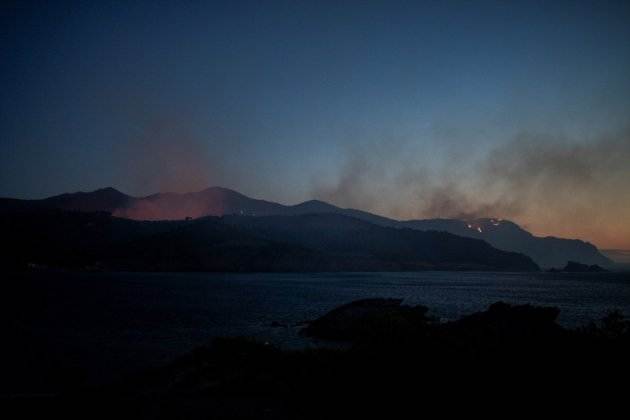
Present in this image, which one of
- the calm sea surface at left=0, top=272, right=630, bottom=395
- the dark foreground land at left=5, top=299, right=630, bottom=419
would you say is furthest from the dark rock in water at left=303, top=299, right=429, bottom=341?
the dark foreground land at left=5, top=299, right=630, bottom=419

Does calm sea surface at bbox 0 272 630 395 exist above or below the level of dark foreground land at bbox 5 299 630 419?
below

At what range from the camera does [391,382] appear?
10586 millimetres

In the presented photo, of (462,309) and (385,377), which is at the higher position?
(385,377)

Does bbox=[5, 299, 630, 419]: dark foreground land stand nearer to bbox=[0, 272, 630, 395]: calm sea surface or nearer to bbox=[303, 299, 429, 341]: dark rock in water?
bbox=[0, 272, 630, 395]: calm sea surface

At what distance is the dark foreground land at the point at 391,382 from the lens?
908 centimetres

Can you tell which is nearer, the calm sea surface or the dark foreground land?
the dark foreground land

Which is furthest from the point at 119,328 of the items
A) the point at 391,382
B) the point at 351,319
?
the point at 391,382

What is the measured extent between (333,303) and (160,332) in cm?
4022

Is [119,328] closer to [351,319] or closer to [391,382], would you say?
[351,319]

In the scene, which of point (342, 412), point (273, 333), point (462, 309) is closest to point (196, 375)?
point (342, 412)

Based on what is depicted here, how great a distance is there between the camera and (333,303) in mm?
75188

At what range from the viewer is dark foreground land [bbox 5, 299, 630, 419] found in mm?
9078

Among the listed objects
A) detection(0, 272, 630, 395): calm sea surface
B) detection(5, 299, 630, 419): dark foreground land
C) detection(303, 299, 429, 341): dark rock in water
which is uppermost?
detection(5, 299, 630, 419): dark foreground land

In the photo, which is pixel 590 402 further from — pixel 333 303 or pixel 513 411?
pixel 333 303
